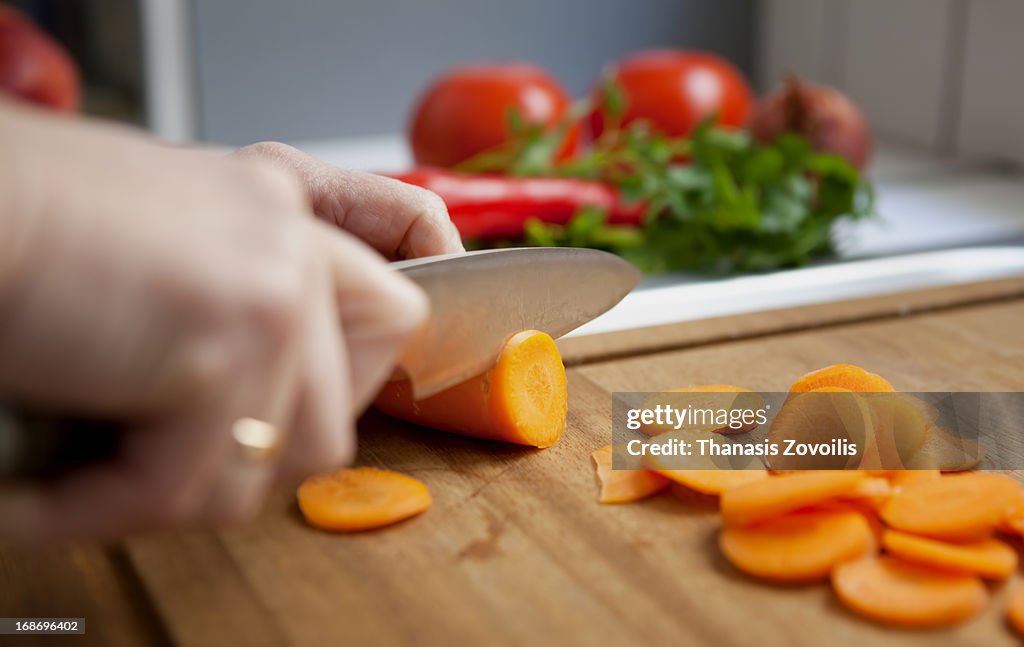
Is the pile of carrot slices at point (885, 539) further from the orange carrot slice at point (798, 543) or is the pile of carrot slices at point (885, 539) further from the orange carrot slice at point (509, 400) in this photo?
the orange carrot slice at point (509, 400)

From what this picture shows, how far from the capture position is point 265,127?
2594 millimetres

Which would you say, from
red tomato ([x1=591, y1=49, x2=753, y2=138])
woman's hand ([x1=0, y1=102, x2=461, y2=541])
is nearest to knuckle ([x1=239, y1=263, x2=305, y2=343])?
woman's hand ([x1=0, y1=102, x2=461, y2=541])

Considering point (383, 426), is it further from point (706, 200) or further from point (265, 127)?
point (265, 127)

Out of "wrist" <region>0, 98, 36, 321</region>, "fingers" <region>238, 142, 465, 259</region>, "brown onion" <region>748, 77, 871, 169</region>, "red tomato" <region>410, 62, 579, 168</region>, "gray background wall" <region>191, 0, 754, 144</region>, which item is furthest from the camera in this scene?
"gray background wall" <region>191, 0, 754, 144</region>

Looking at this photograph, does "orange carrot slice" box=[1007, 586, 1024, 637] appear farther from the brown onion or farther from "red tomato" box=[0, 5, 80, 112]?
"red tomato" box=[0, 5, 80, 112]

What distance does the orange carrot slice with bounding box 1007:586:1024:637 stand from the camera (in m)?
0.73

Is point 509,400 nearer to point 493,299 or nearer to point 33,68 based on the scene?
point 493,299

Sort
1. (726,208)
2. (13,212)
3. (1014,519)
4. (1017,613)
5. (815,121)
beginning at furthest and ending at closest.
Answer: (815,121), (726,208), (1014,519), (1017,613), (13,212)

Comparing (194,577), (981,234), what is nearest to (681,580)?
(194,577)

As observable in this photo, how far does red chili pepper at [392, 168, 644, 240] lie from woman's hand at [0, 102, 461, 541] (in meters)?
1.14

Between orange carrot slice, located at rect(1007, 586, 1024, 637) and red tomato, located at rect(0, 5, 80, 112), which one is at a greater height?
red tomato, located at rect(0, 5, 80, 112)

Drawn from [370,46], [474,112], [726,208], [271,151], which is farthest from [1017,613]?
[370,46]

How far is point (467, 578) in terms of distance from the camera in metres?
0.80

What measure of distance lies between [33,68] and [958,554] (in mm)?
1990
